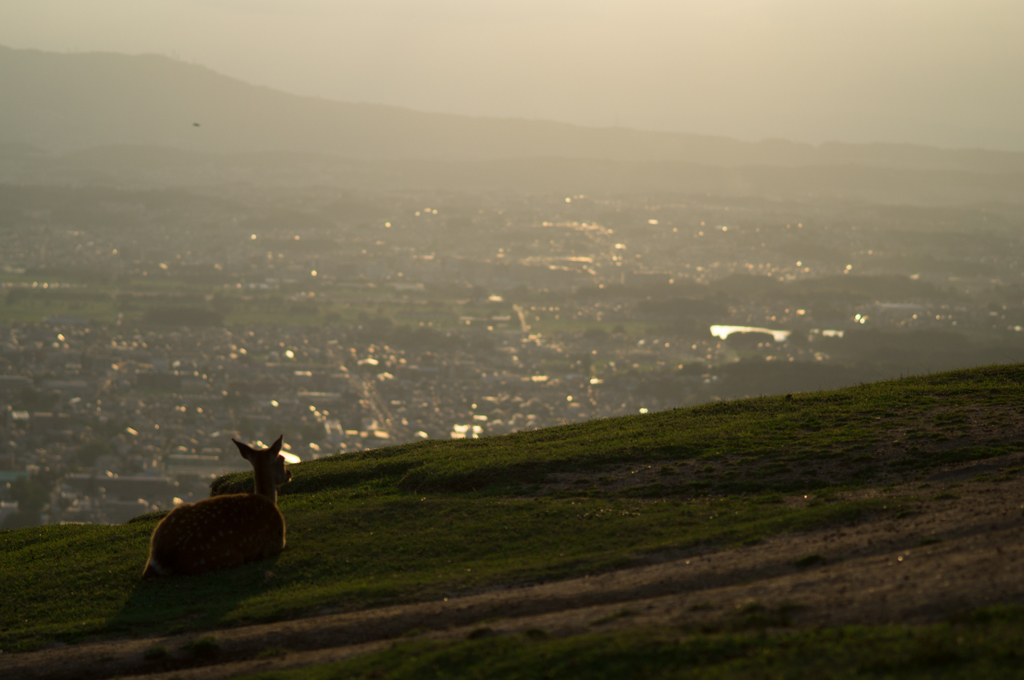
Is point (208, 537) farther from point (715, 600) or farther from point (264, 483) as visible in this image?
point (715, 600)

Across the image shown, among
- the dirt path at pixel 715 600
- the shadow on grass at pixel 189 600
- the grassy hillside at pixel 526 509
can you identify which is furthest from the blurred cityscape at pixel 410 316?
the dirt path at pixel 715 600

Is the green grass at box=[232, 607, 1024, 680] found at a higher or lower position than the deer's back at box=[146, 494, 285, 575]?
higher

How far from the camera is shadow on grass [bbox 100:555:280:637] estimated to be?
31.0 feet

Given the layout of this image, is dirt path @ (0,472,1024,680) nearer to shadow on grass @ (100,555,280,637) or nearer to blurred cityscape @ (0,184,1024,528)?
shadow on grass @ (100,555,280,637)

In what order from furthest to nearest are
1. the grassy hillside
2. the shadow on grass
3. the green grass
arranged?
the grassy hillside → the shadow on grass → the green grass

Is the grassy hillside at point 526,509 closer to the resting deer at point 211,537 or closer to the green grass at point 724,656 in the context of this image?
the resting deer at point 211,537

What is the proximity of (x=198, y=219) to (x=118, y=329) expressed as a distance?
6465cm

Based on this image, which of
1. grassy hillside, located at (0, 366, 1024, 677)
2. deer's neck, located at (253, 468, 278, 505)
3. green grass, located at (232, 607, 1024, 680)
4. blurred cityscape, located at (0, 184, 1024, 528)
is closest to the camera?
green grass, located at (232, 607, 1024, 680)

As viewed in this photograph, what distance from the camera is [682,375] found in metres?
63.3

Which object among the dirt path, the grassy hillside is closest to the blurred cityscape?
the grassy hillside

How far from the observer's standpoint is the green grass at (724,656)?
5.64 meters

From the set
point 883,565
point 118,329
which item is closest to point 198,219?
point 118,329

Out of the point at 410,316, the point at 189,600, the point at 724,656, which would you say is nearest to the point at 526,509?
the point at 189,600

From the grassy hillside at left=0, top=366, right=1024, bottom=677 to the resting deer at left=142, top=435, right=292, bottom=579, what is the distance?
208 millimetres
